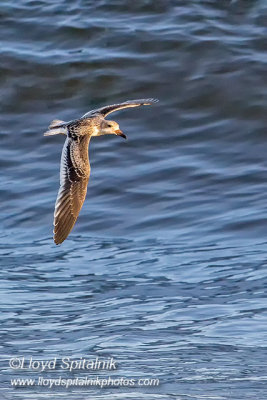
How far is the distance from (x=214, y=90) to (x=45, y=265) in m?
4.40

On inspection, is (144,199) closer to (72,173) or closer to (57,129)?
(57,129)

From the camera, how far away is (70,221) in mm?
8117

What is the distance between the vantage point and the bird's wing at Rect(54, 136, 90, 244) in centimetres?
809

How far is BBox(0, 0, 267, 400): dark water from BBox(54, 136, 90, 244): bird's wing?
41.3 inches

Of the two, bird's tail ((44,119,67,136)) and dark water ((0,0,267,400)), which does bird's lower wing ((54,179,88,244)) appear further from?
dark water ((0,0,267,400))

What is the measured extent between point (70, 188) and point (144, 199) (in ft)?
12.3

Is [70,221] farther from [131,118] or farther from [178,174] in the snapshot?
[131,118]

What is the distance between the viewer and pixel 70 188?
8.31 metres

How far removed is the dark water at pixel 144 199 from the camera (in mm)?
8570

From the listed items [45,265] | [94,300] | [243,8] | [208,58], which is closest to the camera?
[94,300]

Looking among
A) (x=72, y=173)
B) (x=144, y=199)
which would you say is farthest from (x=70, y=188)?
(x=144, y=199)

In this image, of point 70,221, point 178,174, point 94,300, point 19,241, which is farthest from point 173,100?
point 70,221

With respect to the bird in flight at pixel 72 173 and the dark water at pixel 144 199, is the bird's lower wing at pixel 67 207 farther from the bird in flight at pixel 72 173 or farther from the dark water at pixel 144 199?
the dark water at pixel 144 199

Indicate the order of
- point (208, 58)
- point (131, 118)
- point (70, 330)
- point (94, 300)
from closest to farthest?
point (70, 330)
point (94, 300)
point (131, 118)
point (208, 58)
